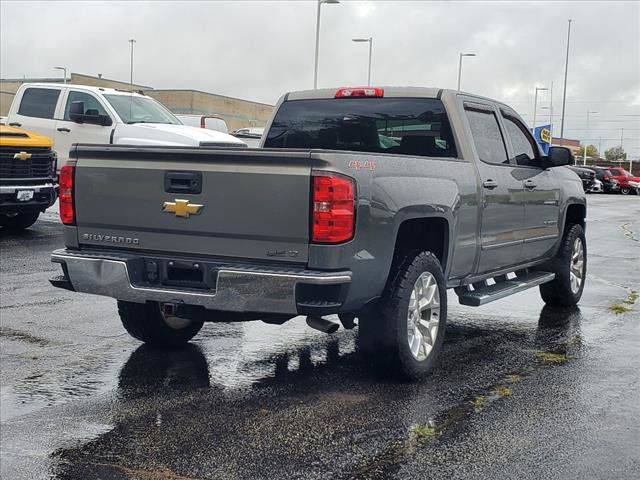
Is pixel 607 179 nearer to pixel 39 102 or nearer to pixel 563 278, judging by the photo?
pixel 39 102

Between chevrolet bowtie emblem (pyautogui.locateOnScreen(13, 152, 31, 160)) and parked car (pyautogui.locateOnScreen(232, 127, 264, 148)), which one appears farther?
parked car (pyautogui.locateOnScreen(232, 127, 264, 148))

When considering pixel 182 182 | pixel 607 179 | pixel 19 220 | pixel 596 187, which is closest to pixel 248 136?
pixel 19 220

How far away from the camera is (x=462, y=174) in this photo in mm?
6391

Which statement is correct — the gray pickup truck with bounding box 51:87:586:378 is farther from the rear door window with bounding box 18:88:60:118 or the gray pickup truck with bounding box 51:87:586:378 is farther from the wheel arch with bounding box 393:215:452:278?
the rear door window with bounding box 18:88:60:118

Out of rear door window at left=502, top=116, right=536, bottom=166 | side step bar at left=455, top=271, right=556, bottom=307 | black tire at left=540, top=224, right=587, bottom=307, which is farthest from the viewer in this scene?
black tire at left=540, top=224, right=587, bottom=307

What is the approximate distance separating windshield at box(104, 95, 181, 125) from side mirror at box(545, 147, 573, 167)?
362 inches

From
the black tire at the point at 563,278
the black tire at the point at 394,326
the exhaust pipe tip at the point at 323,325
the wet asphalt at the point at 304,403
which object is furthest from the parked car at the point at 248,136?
the exhaust pipe tip at the point at 323,325

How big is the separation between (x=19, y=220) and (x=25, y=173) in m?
1.34

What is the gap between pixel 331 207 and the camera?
4.97m

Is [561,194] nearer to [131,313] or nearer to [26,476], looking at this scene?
[131,313]

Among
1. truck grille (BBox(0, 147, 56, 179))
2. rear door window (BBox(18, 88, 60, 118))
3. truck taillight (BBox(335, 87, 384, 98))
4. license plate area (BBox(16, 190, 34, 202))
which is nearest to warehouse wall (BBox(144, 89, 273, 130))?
rear door window (BBox(18, 88, 60, 118))

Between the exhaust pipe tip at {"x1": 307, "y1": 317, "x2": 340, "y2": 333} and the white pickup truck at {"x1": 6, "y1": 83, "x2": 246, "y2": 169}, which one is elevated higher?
the white pickup truck at {"x1": 6, "y1": 83, "x2": 246, "y2": 169}

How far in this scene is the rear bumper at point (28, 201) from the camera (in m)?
12.8

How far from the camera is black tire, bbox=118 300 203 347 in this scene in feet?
20.9
